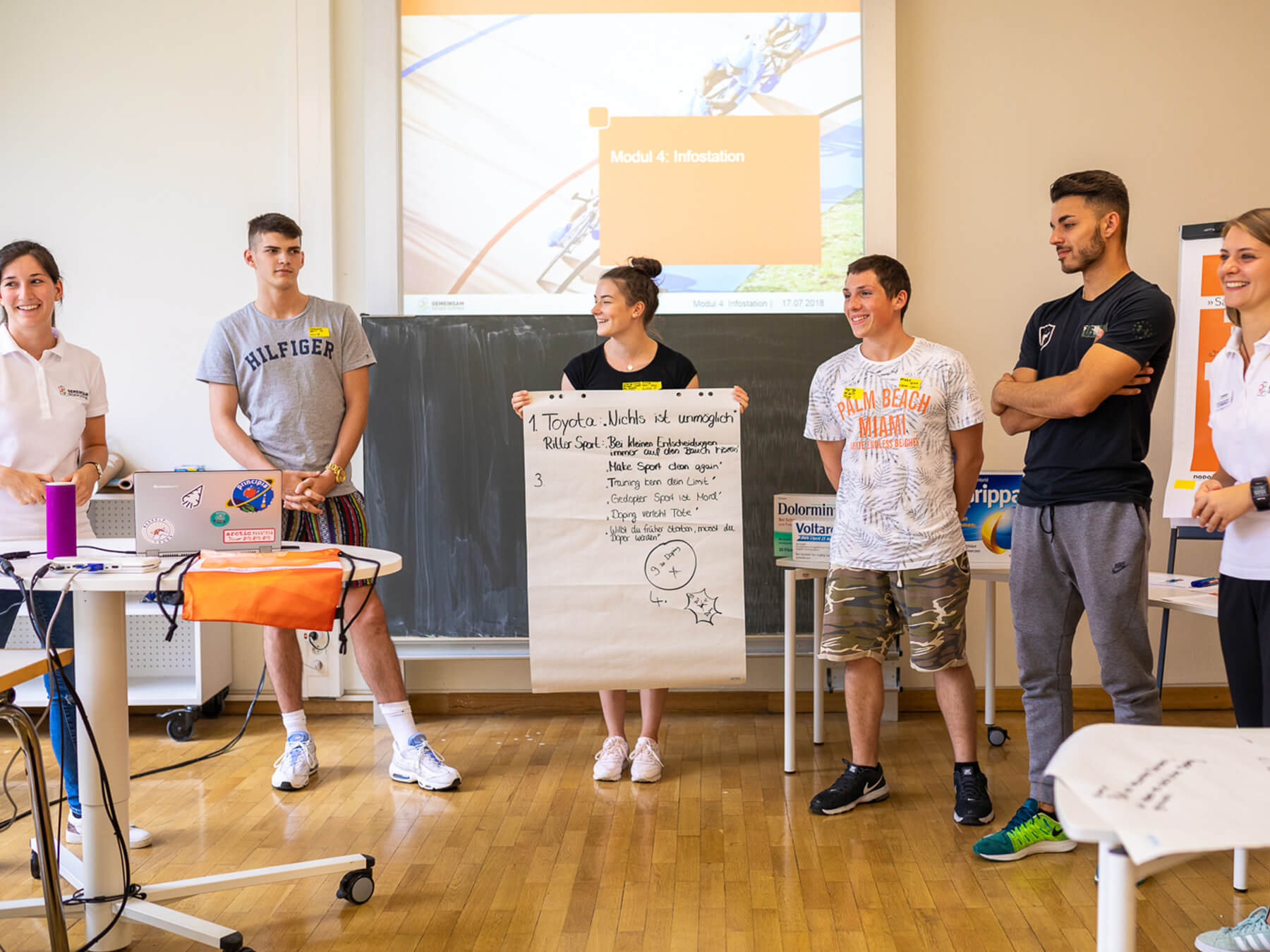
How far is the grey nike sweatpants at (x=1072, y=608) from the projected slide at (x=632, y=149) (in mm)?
1699

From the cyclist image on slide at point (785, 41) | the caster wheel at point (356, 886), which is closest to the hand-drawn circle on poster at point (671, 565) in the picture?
the caster wheel at point (356, 886)

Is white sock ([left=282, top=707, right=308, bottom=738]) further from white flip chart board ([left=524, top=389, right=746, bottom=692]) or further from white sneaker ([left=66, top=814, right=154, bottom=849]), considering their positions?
white flip chart board ([left=524, top=389, right=746, bottom=692])

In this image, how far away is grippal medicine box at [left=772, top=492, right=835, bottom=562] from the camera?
3.40 metres

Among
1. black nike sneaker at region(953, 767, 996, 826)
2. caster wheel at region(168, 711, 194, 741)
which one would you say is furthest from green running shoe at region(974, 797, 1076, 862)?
caster wheel at region(168, 711, 194, 741)

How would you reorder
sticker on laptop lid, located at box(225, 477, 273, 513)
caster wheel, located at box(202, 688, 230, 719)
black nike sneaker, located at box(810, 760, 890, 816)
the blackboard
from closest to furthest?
sticker on laptop lid, located at box(225, 477, 273, 513)
black nike sneaker, located at box(810, 760, 890, 816)
the blackboard
caster wheel, located at box(202, 688, 230, 719)

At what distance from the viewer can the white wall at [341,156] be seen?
158 inches

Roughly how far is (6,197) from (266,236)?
1.70 metres

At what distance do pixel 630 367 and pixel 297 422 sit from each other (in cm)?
109

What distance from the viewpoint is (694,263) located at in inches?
159

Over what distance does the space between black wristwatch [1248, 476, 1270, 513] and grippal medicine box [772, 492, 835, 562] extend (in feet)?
4.77

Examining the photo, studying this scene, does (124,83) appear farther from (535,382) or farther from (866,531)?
(866,531)

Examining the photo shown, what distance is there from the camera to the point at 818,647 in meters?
3.60

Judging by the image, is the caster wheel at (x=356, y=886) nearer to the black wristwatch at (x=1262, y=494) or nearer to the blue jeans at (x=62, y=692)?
the blue jeans at (x=62, y=692)

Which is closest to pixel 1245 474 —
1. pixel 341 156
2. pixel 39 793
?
pixel 39 793
